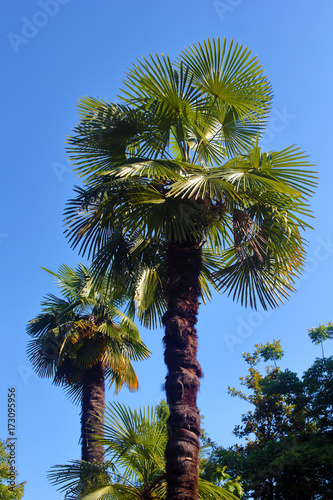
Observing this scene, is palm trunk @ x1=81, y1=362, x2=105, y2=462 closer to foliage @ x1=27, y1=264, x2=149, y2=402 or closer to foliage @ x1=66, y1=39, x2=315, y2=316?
foliage @ x1=27, y1=264, x2=149, y2=402

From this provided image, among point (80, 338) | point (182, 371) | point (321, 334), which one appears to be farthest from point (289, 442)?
point (182, 371)

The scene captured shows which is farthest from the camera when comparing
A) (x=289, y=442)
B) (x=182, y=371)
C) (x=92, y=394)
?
(x=289, y=442)

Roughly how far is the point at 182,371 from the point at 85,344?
7509 millimetres

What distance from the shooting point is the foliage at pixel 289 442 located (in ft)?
49.8

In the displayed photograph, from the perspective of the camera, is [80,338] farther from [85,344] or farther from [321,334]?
[321,334]

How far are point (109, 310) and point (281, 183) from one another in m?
8.03

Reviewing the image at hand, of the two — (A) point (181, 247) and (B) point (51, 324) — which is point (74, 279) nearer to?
(B) point (51, 324)

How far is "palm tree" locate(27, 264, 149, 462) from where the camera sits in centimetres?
1235

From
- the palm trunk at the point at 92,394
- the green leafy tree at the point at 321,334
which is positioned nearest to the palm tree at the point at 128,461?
the palm trunk at the point at 92,394

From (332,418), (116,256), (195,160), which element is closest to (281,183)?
(195,160)

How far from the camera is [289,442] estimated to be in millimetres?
16203

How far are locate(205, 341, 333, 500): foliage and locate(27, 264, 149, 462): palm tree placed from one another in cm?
393

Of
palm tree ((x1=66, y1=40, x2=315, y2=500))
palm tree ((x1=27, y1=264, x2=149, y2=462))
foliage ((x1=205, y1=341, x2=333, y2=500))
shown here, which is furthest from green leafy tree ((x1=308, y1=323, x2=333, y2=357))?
palm tree ((x1=66, y1=40, x2=315, y2=500))

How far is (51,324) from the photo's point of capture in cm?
1329
